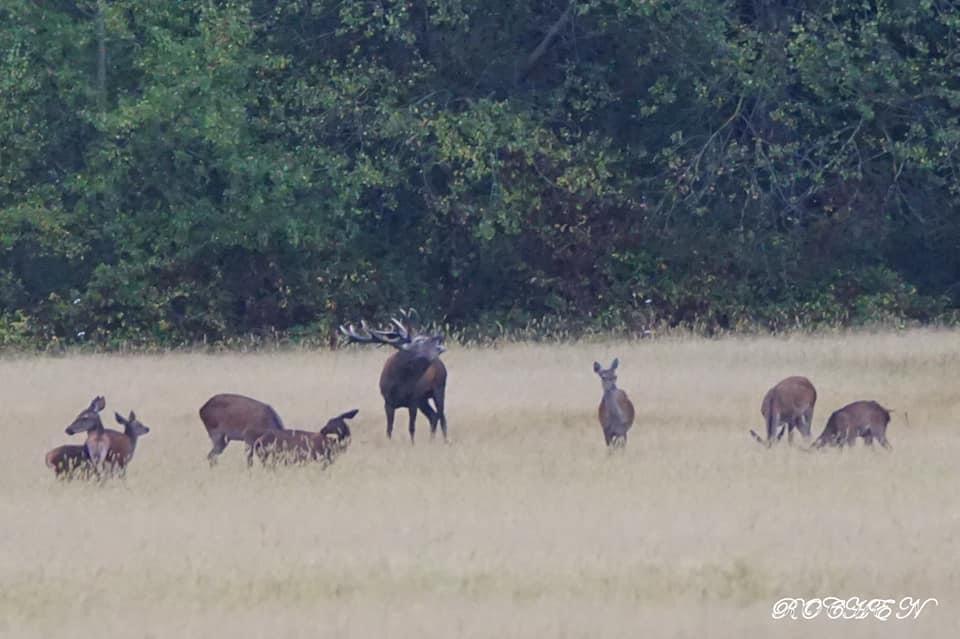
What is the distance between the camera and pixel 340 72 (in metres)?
29.6

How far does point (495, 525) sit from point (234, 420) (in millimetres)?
3889

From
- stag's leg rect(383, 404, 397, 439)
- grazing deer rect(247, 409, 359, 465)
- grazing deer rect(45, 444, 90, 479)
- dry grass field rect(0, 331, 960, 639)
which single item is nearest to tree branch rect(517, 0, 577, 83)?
dry grass field rect(0, 331, 960, 639)

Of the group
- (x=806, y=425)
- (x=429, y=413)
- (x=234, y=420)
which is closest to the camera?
(x=234, y=420)

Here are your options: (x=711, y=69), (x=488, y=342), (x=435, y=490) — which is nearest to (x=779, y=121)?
(x=711, y=69)

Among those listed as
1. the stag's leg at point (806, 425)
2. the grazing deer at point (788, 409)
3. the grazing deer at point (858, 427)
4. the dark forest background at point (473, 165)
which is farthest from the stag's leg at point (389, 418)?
the dark forest background at point (473, 165)

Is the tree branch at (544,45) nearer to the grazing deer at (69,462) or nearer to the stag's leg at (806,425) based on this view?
the stag's leg at (806,425)

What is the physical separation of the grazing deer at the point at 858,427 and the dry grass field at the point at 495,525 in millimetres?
204

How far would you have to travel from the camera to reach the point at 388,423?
17188mm

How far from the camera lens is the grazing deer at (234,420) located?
15250mm

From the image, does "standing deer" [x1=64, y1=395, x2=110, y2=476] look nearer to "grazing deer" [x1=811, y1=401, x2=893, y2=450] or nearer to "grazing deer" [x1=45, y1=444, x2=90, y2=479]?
"grazing deer" [x1=45, y1=444, x2=90, y2=479]

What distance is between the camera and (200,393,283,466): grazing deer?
50.0ft

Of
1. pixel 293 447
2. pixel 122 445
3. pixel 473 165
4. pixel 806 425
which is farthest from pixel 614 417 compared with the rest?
pixel 473 165

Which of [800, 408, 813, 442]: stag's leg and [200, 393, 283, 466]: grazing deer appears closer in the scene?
[200, 393, 283, 466]: grazing deer

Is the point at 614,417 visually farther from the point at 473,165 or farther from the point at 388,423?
the point at 473,165
